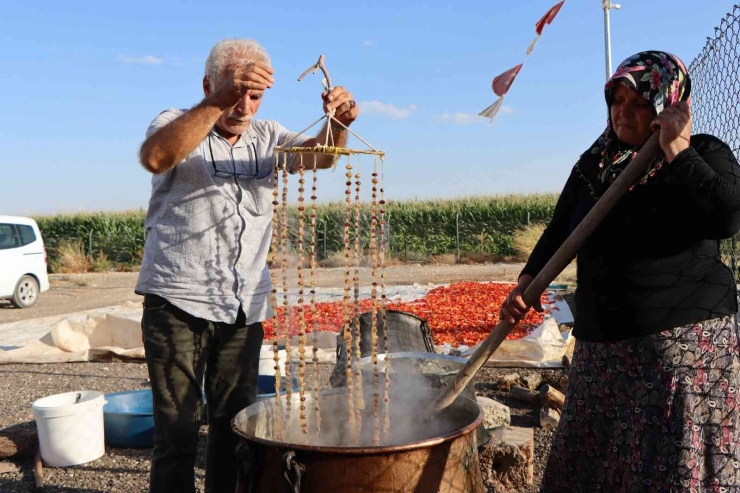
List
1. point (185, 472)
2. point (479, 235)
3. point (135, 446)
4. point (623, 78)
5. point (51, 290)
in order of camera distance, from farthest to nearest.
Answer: point (479, 235) < point (51, 290) < point (135, 446) < point (185, 472) < point (623, 78)

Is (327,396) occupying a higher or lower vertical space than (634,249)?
lower

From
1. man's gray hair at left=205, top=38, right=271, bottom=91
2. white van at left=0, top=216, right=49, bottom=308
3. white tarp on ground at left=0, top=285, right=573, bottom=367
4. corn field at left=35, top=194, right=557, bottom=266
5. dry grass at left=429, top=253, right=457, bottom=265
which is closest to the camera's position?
man's gray hair at left=205, top=38, right=271, bottom=91

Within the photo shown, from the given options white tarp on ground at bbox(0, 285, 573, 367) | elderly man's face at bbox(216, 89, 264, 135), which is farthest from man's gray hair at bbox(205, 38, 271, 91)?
white tarp on ground at bbox(0, 285, 573, 367)

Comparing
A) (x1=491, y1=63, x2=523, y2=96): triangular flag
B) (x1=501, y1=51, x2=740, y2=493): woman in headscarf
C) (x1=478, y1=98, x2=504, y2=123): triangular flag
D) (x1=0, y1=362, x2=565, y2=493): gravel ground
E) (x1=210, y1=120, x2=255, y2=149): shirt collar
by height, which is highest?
(x1=491, y1=63, x2=523, y2=96): triangular flag

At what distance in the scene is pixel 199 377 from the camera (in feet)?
8.57

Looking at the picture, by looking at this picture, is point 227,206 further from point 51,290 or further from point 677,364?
point 51,290

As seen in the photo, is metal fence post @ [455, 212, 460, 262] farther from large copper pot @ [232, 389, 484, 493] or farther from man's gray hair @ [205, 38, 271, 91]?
large copper pot @ [232, 389, 484, 493]

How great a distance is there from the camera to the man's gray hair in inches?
93.6

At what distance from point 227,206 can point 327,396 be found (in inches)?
34.0

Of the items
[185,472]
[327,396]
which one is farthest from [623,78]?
[185,472]

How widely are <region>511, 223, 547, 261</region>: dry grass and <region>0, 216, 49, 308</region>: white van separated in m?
14.2

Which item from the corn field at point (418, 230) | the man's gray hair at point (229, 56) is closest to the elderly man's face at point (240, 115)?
the man's gray hair at point (229, 56)

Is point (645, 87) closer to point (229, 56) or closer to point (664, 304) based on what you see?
point (664, 304)

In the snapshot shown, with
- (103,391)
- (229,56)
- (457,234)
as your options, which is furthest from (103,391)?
(457,234)
